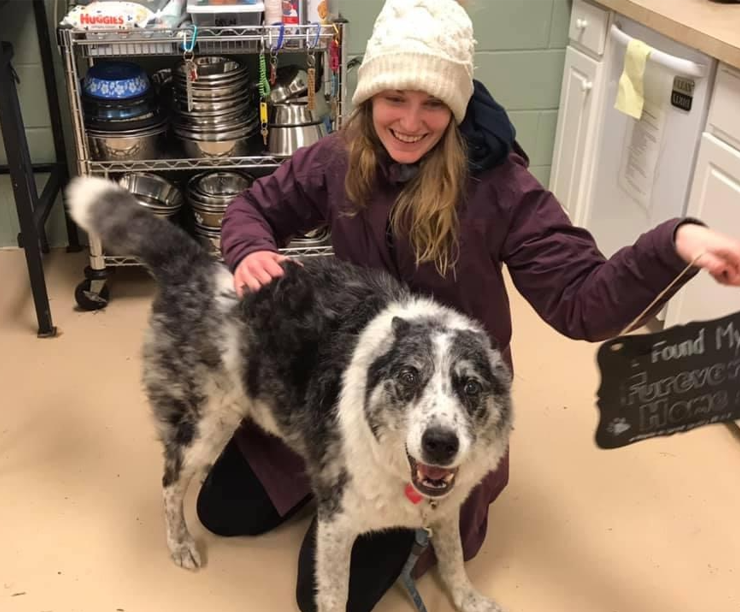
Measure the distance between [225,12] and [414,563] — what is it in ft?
5.91

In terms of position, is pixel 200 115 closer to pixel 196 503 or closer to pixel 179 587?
pixel 196 503

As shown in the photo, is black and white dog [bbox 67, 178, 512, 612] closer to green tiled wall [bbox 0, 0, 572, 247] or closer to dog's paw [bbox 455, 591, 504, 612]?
dog's paw [bbox 455, 591, 504, 612]

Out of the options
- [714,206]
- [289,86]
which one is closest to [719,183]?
[714,206]

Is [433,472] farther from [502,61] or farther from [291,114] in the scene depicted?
[502,61]

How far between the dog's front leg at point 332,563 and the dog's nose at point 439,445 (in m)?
0.33

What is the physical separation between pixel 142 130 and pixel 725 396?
2133 mm

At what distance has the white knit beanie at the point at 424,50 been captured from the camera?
144 centimetres

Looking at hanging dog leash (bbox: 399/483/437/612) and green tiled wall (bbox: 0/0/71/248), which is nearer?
hanging dog leash (bbox: 399/483/437/612)

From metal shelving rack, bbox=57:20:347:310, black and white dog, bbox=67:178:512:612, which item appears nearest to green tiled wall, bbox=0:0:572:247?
metal shelving rack, bbox=57:20:347:310

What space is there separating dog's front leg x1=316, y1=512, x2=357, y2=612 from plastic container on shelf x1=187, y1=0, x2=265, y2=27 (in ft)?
5.59

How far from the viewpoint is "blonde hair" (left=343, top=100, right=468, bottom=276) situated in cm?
155

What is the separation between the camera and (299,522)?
201 cm

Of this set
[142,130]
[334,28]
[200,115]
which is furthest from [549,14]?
[142,130]

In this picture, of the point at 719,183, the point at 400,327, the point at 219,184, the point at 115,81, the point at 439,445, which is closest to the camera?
the point at 439,445
